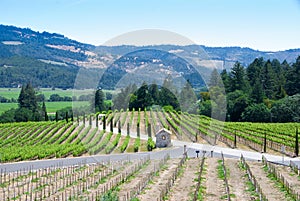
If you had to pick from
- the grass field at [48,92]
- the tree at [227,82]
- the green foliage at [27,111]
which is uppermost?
the tree at [227,82]

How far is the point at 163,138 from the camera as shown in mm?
21891

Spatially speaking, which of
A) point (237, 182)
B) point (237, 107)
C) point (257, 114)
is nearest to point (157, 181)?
point (237, 182)

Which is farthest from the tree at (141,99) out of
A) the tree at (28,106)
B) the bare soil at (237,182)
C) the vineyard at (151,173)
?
the tree at (28,106)

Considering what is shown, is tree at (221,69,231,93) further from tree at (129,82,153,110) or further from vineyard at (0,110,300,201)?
vineyard at (0,110,300,201)

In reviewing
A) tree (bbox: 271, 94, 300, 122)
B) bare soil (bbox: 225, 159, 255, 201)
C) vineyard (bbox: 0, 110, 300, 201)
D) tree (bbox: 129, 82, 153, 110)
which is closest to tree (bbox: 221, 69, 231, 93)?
tree (bbox: 271, 94, 300, 122)

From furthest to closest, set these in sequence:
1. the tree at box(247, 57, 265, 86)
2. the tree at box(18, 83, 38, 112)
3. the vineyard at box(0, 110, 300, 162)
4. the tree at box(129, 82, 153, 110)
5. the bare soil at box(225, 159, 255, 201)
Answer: the tree at box(18, 83, 38, 112), the tree at box(247, 57, 265, 86), the tree at box(129, 82, 153, 110), the vineyard at box(0, 110, 300, 162), the bare soil at box(225, 159, 255, 201)

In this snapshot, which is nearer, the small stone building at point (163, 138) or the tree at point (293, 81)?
the small stone building at point (163, 138)

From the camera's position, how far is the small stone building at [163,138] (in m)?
21.8

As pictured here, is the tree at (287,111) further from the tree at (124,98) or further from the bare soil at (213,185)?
the bare soil at (213,185)

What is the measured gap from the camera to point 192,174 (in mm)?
15445

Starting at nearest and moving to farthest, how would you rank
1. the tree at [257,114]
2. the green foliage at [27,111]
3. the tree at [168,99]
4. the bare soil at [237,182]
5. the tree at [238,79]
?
the bare soil at [237,182] < the tree at [168,99] < the tree at [257,114] < the green foliage at [27,111] < the tree at [238,79]

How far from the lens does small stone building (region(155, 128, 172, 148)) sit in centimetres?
2181

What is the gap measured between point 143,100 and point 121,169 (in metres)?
13.4

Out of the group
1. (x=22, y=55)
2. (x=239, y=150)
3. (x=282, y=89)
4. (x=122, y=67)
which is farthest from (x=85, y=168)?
(x=22, y=55)
